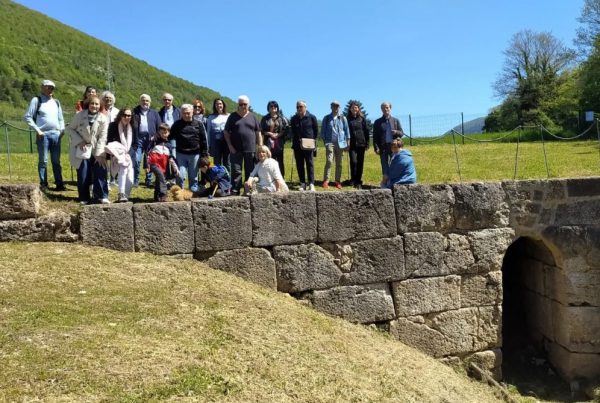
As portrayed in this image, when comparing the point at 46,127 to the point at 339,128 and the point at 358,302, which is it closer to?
the point at 339,128

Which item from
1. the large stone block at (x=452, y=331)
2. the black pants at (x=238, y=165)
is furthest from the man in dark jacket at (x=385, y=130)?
the large stone block at (x=452, y=331)

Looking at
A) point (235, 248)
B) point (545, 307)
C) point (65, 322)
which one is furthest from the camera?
point (545, 307)

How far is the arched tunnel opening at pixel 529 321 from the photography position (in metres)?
8.84

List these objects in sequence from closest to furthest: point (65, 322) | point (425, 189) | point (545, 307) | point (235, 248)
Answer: point (65, 322), point (235, 248), point (425, 189), point (545, 307)

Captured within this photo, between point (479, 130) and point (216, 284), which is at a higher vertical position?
point (479, 130)

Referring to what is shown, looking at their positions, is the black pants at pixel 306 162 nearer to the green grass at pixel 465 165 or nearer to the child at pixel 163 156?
the green grass at pixel 465 165

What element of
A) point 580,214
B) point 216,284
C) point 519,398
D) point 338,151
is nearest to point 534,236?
point 580,214

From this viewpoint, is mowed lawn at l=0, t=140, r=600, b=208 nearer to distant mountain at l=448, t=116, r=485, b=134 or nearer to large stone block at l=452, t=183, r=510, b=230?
large stone block at l=452, t=183, r=510, b=230

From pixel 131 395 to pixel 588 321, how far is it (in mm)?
7245

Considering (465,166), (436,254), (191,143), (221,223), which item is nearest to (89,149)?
(191,143)

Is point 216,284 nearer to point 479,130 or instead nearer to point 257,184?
point 257,184

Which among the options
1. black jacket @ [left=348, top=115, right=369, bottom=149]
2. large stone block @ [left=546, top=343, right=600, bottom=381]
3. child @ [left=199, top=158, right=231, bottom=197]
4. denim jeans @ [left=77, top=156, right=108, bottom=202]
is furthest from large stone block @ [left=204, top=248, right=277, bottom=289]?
large stone block @ [left=546, top=343, right=600, bottom=381]

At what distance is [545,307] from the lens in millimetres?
9273

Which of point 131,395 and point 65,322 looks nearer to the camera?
point 131,395
